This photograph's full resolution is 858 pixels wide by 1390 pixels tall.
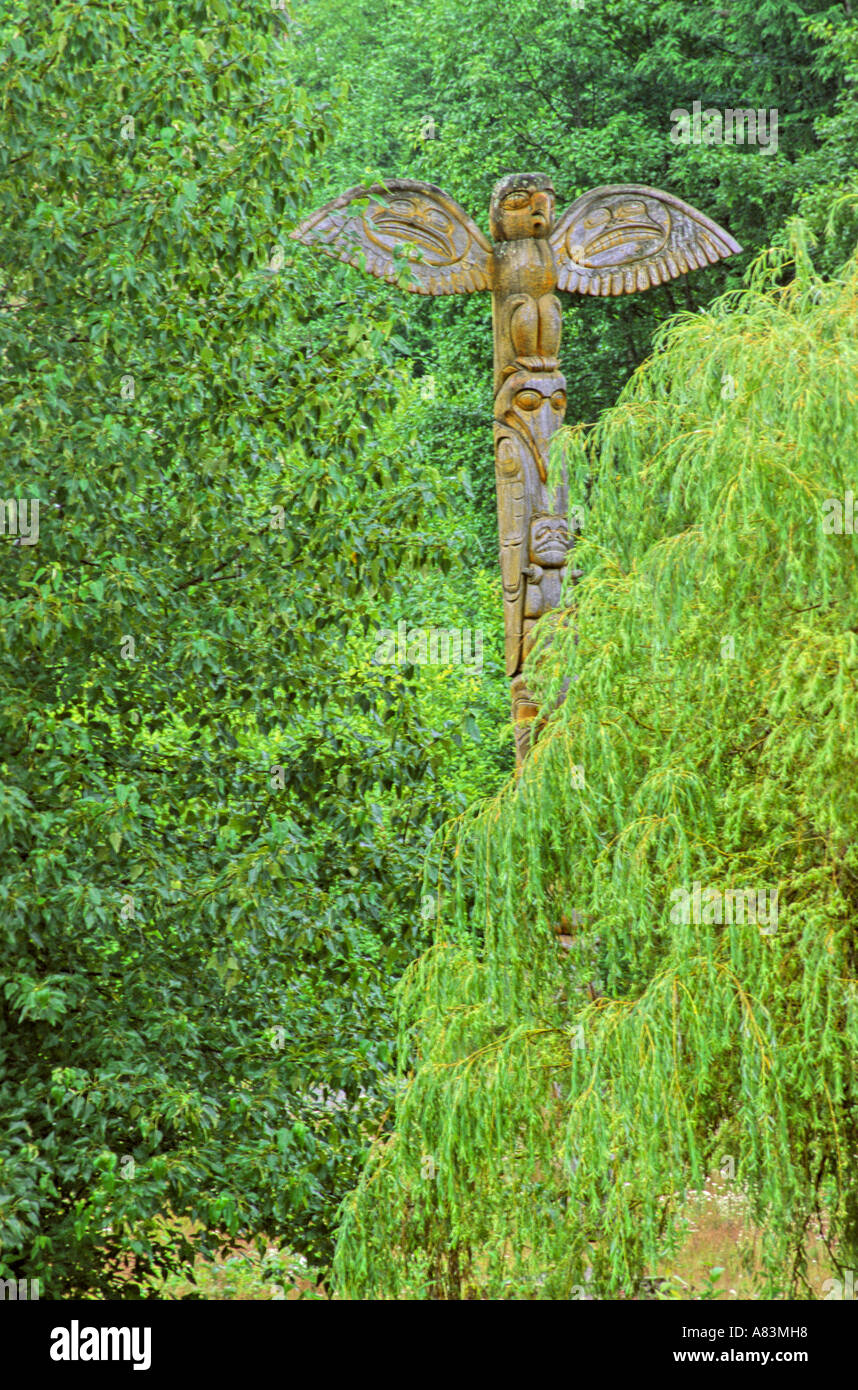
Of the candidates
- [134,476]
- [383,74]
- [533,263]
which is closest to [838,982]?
[134,476]

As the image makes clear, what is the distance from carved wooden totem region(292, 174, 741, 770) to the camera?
9617 mm

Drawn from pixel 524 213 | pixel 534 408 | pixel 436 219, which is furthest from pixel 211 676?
pixel 524 213

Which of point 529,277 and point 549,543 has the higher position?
point 529,277

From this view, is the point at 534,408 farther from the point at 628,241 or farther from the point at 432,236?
the point at 628,241

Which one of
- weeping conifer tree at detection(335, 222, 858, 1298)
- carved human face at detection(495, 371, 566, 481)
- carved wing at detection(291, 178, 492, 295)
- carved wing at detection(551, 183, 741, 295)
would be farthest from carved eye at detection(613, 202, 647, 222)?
weeping conifer tree at detection(335, 222, 858, 1298)

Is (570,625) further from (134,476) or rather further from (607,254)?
(607,254)

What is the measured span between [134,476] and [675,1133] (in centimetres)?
379

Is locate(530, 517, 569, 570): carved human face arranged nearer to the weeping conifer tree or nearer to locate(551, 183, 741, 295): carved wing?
locate(551, 183, 741, 295): carved wing

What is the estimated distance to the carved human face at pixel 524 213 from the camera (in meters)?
9.83

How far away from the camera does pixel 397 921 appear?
7.90m

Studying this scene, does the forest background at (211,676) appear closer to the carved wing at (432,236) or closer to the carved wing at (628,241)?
the carved wing at (432,236)

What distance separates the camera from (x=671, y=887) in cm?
521

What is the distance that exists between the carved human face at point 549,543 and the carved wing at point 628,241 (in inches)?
65.6

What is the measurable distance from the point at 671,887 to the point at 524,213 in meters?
5.96
